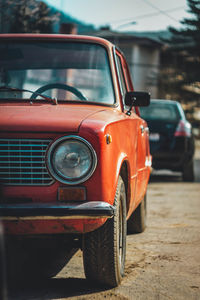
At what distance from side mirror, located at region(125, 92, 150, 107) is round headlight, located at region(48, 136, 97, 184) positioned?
1328 millimetres

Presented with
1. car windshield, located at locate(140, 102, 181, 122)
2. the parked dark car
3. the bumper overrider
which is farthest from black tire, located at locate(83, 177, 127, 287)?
car windshield, located at locate(140, 102, 181, 122)

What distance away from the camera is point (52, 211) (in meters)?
3.67

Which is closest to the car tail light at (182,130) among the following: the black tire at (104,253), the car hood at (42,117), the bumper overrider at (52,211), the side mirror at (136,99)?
the side mirror at (136,99)

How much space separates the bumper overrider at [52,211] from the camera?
3650mm

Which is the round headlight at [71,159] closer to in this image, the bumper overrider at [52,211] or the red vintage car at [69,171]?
the red vintage car at [69,171]

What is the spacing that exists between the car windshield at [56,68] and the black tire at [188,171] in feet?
23.4

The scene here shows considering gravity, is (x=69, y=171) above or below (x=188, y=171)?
above

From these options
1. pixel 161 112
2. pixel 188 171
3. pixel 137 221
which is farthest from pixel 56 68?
pixel 188 171

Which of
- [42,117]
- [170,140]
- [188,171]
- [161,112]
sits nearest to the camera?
[42,117]

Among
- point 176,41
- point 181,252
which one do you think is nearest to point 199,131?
point 176,41

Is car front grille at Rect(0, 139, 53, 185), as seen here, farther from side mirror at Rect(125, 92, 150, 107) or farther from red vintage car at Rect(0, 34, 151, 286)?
side mirror at Rect(125, 92, 150, 107)

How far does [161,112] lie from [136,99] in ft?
22.4

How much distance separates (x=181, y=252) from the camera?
5523 millimetres

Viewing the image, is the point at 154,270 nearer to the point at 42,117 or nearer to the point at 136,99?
the point at 136,99
